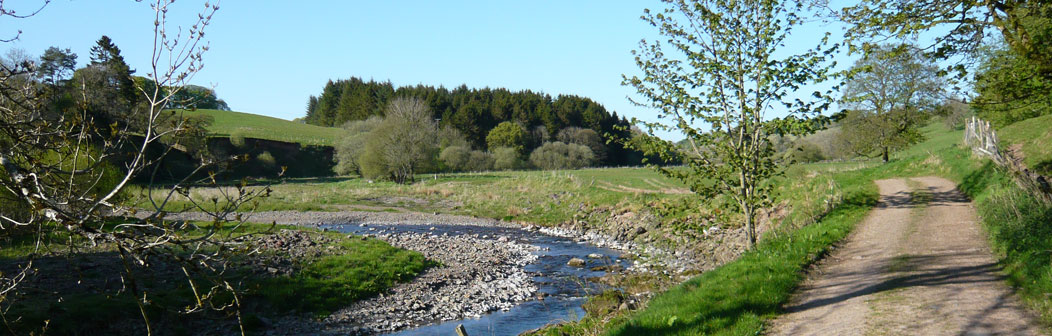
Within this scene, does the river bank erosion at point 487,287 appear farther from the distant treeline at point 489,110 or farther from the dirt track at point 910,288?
the distant treeline at point 489,110

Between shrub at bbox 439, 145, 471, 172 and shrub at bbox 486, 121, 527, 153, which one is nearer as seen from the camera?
shrub at bbox 439, 145, 471, 172

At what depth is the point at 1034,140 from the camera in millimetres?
23891

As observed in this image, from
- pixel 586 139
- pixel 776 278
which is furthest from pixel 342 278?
Answer: pixel 586 139

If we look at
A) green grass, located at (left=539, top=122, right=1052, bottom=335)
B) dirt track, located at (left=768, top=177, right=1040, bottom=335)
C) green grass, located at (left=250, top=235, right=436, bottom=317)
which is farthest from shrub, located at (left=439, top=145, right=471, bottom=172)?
dirt track, located at (left=768, top=177, right=1040, bottom=335)

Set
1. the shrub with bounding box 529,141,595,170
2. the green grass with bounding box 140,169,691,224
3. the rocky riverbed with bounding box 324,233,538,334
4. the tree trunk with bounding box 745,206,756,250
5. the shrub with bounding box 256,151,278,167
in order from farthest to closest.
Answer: the shrub with bounding box 529,141,595,170, the shrub with bounding box 256,151,278,167, the green grass with bounding box 140,169,691,224, the rocky riverbed with bounding box 324,233,538,334, the tree trunk with bounding box 745,206,756,250

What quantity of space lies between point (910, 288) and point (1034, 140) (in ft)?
70.4

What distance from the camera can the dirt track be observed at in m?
7.34

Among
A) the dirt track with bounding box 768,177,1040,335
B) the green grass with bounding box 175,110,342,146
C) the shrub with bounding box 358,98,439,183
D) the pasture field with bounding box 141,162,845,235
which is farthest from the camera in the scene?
the green grass with bounding box 175,110,342,146

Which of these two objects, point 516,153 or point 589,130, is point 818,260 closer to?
point 516,153

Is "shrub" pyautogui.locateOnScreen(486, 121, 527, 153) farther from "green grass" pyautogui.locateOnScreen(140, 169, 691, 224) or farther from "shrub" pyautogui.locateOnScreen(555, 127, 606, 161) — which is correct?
"green grass" pyautogui.locateOnScreen(140, 169, 691, 224)


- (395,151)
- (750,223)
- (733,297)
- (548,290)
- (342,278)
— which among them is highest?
(395,151)

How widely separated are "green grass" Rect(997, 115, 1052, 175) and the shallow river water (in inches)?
567

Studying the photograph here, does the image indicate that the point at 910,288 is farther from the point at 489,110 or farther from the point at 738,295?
the point at 489,110

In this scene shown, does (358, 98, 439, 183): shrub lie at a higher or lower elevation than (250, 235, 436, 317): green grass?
higher
